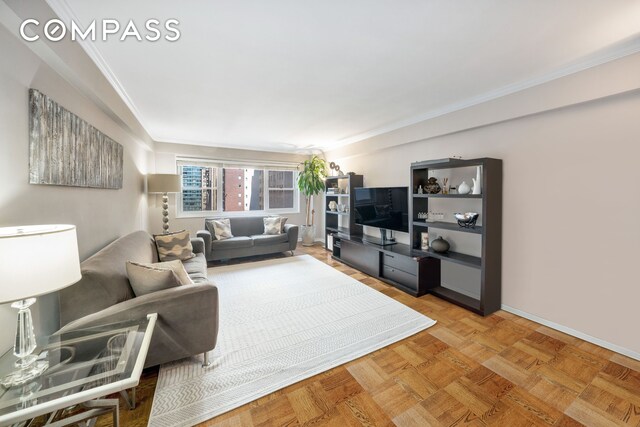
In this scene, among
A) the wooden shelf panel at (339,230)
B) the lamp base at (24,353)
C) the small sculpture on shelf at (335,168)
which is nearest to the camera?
the lamp base at (24,353)

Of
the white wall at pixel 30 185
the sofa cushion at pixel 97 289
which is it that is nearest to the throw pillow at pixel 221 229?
the white wall at pixel 30 185

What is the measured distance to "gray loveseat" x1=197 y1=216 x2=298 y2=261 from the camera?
15.2 ft

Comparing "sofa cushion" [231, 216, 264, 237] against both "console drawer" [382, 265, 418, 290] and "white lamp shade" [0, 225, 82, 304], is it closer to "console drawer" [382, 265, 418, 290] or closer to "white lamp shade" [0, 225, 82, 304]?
"console drawer" [382, 265, 418, 290]

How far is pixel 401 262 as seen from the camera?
3590 millimetres

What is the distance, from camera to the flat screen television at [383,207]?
388cm

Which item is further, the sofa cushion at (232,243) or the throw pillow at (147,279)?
the sofa cushion at (232,243)

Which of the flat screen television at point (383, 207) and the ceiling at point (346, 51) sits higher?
the ceiling at point (346, 51)

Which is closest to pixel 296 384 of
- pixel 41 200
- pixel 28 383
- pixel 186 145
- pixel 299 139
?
pixel 28 383

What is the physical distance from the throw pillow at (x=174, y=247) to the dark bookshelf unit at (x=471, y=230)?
10.2 ft

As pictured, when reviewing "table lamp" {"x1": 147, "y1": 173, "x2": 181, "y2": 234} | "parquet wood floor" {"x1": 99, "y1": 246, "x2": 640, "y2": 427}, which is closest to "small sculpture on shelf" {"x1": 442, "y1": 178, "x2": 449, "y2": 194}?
"parquet wood floor" {"x1": 99, "y1": 246, "x2": 640, "y2": 427}

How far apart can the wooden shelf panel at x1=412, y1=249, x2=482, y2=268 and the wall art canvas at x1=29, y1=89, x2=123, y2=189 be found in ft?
11.8

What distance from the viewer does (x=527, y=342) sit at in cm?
231

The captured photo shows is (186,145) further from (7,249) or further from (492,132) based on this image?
(492,132)

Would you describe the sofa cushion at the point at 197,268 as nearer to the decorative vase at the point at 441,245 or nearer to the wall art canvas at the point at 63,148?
the wall art canvas at the point at 63,148
